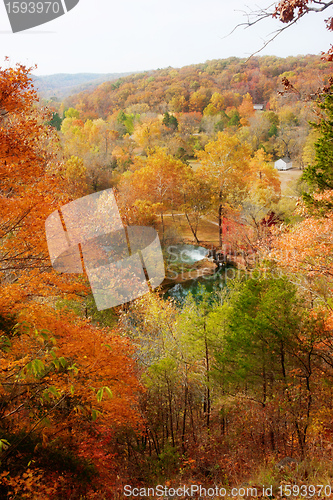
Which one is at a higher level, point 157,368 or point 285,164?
point 157,368

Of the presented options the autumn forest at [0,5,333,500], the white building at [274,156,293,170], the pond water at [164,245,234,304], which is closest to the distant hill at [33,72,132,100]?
the white building at [274,156,293,170]

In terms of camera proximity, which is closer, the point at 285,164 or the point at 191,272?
the point at 191,272

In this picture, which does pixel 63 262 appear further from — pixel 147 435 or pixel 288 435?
pixel 288 435

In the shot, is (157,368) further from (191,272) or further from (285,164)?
(285,164)

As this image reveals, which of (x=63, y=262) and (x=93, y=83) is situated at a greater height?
(x=93, y=83)

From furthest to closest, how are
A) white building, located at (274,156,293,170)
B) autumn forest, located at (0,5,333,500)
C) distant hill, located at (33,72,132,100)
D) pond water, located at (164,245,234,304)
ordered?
distant hill, located at (33,72,132,100)
white building, located at (274,156,293,170)
pond water, located at (164,245,234,304)
autumn forest, located at (0,5,333,500)

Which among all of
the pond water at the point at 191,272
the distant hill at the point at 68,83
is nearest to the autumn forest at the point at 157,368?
the pond water at the point at 191,272

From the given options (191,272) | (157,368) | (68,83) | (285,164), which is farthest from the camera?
(68,83)

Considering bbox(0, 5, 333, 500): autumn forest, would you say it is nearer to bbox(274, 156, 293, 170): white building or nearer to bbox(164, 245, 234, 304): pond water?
bbox(164, 245, 234, 304): pond water

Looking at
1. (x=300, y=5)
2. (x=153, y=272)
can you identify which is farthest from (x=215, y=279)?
(x=300, y=5)

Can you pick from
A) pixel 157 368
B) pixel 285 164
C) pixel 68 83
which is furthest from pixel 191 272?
pixel 68 83

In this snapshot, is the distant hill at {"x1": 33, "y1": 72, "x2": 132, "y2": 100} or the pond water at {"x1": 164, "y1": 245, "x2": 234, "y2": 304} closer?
the pond water at {"x1": 164, "y1": 245, "x2": 234, "y2": 304}
